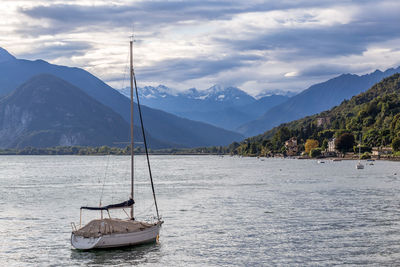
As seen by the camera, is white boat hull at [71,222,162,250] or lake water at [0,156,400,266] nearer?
lake water at [0,156,400,266]

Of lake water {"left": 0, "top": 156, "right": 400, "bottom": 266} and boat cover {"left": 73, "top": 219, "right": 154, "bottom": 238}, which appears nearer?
lake water {"left": 0, "top": 156, "right": 400, "bottom": 266}

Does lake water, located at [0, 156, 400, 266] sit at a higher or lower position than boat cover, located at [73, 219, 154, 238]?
lower

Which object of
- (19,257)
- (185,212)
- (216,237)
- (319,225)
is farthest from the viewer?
(185,212)

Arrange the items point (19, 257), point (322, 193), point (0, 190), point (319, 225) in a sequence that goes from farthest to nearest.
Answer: point (0, 190), point (322, 193), point (319, 225), point (19, 257)

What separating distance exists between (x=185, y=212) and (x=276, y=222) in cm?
1584

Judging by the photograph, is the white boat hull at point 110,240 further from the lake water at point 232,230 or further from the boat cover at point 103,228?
the lake water at point 232,230

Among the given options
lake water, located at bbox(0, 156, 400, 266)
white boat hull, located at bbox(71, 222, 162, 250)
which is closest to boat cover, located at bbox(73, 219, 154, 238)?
white boat hull, located at bbox(71, 222, 162, 250)

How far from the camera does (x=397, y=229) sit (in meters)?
63.7

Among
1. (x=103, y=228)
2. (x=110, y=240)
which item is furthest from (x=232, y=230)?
(x=103, y=228)

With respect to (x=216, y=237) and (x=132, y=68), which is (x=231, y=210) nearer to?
(x=216, y=237)

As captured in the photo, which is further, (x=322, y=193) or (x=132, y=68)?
(x=322, y=193)

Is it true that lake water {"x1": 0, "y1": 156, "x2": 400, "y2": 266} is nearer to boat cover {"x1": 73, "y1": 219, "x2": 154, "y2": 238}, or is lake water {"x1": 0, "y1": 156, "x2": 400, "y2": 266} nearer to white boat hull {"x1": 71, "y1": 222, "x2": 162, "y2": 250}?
white boat hull {"x1": 71, "y1": 222, "x2": 162, "y2": 250}

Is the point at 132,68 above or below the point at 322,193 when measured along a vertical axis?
above

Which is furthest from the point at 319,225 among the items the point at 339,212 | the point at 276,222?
the point at 339,212
